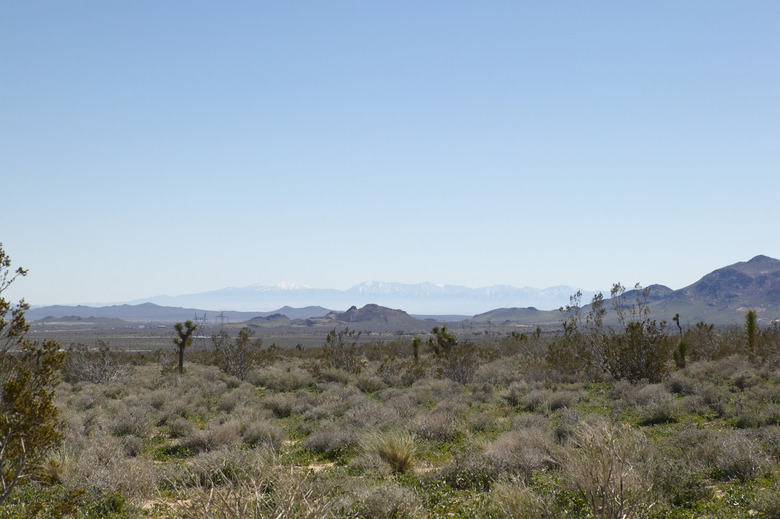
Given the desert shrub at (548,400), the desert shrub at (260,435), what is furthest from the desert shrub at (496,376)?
the desert shrub at (260,435)

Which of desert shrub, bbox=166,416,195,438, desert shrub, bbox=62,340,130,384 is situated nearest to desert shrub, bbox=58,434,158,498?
desert shrub, bbox=166,416,195,438

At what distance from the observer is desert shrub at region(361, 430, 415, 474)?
36.0 ft

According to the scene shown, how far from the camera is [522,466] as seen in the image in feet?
32.4

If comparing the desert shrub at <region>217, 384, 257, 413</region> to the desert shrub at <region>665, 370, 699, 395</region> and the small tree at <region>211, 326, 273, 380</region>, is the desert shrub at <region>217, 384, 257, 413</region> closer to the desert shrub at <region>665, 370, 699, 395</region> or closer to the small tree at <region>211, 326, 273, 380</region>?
the small tree at <region>211, 326, 273, 380</region>

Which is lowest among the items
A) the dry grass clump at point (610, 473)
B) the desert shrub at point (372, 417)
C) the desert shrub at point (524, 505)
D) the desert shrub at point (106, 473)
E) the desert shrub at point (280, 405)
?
the desert shrub at point (280, 405)

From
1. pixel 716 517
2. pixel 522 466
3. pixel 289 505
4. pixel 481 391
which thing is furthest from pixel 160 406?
pixel 716 517

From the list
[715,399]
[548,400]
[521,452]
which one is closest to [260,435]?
[521,452]

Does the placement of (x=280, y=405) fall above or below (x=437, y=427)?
Result: below

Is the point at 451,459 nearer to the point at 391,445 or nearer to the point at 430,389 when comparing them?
the point at 391,445

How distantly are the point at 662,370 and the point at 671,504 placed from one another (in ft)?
50.0

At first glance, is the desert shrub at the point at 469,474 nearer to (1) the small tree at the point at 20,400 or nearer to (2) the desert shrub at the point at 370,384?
(1) the small tree at the point at 20,400

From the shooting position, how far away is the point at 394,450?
436 inches

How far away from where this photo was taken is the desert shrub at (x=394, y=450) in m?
11.0

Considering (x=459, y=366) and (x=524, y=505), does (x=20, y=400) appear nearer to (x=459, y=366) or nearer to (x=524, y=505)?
(x=524, y=505)
